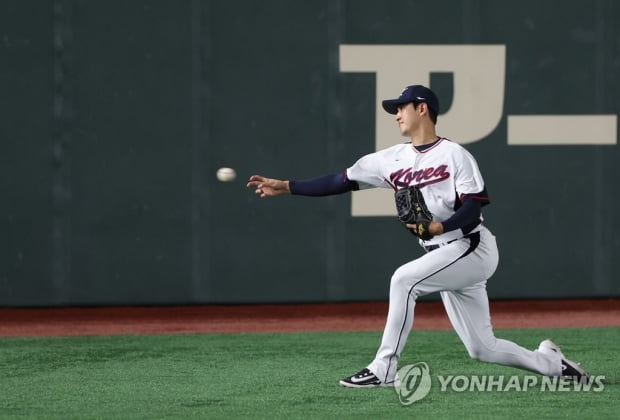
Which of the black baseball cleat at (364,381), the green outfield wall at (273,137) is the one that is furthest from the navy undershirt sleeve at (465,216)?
the green outfield wall at (273,137)

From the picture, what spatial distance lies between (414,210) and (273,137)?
5.15 m

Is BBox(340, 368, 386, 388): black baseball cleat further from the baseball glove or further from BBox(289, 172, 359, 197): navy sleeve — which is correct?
BBox(289, 172, 359, 197): navy sleeve

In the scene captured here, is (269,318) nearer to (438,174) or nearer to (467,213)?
(438,174)

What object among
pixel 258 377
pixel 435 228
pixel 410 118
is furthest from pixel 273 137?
pixel 435 228

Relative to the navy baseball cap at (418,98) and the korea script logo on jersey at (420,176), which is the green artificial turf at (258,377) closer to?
the korea script logo on jersey at (420,176)

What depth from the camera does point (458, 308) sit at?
21.0 ft

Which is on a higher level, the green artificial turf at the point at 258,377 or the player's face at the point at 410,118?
the player's face at the point at 410,118

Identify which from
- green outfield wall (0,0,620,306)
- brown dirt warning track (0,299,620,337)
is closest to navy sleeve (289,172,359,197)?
brown dirt warning track (0,299,620,337)

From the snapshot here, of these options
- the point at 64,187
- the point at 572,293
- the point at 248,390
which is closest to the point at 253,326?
the point at 64,187

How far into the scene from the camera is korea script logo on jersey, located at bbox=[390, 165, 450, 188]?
6406 millimetres

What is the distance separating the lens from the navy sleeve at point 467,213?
620 cm

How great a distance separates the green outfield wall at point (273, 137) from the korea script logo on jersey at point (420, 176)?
488 centimetres

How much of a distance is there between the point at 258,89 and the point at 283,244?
1436mm

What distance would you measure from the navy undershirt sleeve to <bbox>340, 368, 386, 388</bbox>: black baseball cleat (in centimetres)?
85
